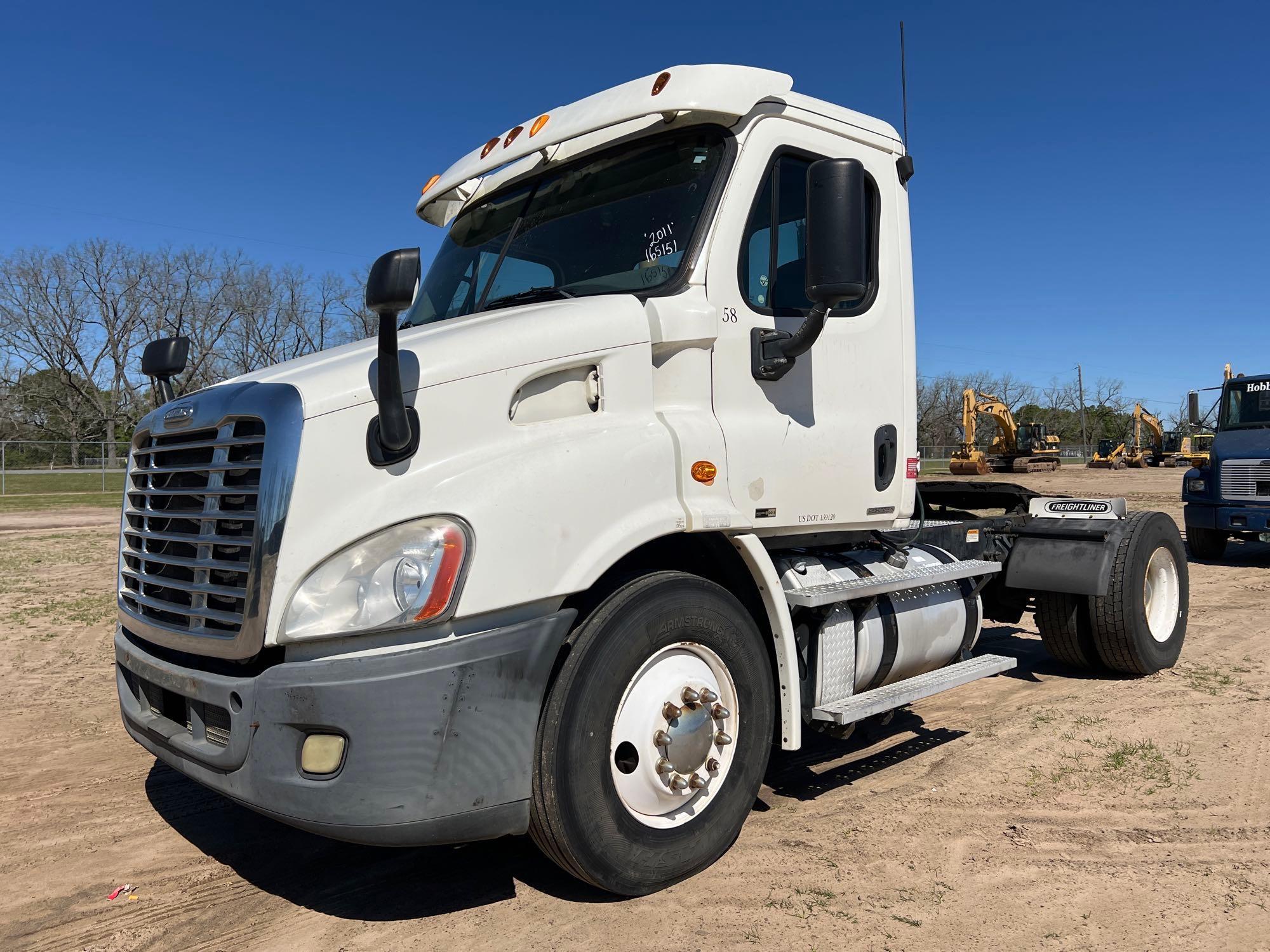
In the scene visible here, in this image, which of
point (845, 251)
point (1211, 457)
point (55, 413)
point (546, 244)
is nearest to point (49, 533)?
point (546, 244)

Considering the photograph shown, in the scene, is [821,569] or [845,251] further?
[821,569]

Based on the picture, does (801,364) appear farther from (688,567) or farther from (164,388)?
(164,388)

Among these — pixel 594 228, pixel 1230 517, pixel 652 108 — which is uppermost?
pixel 652 108

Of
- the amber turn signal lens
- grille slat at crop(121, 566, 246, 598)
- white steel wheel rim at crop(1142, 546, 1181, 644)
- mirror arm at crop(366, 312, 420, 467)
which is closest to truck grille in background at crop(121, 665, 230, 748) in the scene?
grille slat at crop(121, 566, 246, 598)

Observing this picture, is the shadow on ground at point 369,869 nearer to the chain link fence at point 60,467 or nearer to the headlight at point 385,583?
the headlight at point 385,583

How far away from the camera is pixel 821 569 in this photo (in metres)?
4.18

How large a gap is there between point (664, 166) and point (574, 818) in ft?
8.45

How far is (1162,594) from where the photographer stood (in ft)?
22.1

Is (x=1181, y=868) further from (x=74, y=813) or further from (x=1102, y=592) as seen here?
(x=74, y=813)

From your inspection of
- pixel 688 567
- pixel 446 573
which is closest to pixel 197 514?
pixel 446 573

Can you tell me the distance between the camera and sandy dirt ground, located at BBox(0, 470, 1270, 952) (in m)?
3.10

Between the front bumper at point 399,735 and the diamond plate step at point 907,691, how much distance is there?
1526mm

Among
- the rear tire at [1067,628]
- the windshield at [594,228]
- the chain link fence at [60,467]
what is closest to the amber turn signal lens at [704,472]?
the windshield at [594,228]

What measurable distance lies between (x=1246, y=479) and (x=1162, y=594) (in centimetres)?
741
